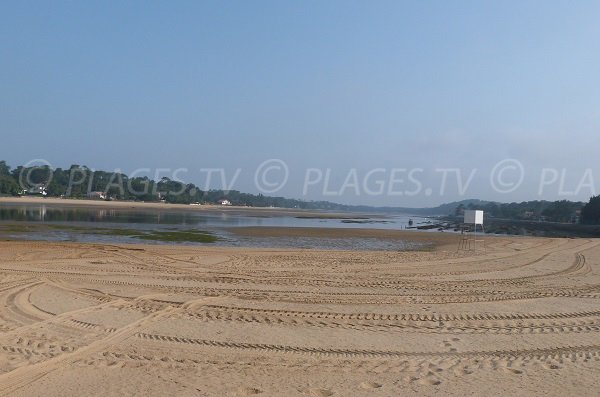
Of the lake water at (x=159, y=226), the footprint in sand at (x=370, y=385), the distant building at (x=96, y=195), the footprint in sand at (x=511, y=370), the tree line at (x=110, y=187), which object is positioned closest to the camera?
the footprint in sand at (x=370, y=385)

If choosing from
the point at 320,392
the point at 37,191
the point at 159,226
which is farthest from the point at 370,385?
the point at 37,191

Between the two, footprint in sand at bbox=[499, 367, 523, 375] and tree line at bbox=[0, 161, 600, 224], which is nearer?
footprint in sand at bbox=[499, 367, 523, 375]

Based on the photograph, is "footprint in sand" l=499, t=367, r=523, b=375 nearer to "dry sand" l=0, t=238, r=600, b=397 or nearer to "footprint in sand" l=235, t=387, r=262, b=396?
"dry sand" l=0, t=238, r=600, b=397

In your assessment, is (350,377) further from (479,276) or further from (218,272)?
(479,276)

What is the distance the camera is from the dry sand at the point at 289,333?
5.94m

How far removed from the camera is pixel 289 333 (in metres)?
8.20

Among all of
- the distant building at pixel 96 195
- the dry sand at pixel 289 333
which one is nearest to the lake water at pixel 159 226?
the dry sand at pixel 289 333

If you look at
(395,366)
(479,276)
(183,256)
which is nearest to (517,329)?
(395,366)

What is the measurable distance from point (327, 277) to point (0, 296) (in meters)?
8.25

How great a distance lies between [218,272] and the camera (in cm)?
1545

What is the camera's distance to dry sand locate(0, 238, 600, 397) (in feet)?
19.5

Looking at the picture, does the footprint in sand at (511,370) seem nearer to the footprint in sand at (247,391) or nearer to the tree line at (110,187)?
the footprint in sand at (247,391)

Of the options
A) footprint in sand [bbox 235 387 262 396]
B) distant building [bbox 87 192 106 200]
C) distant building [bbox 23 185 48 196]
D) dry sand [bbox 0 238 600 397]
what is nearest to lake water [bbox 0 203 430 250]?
dry sand [bbox 0 238 600 397]

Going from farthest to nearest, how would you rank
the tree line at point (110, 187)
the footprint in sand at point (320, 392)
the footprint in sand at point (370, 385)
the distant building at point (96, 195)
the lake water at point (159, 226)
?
the distant building at point (96, 195), the tree line at point (110, 187), the lake water at point (159, 226), the footprint in sand at point (370, 385), the footprint in sand at point (320, 392)
